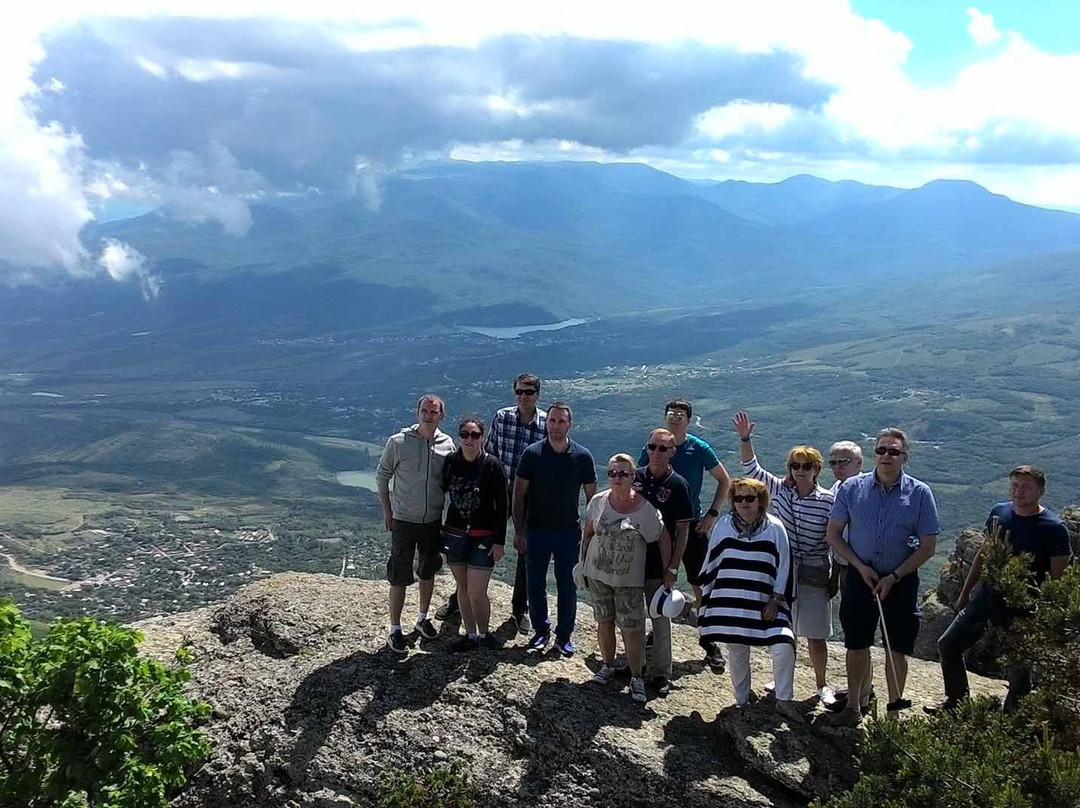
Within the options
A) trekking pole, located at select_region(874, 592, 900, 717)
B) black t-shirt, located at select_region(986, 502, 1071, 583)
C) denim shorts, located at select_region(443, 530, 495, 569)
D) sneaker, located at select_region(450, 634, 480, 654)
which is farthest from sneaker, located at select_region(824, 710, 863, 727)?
sneaker, located at select_region(450, 634, 480, 654)

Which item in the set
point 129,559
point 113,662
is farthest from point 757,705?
point 129,559

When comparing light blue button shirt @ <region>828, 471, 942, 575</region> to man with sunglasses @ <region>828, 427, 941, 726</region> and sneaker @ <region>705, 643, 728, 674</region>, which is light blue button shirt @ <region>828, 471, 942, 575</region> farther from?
sneaker @ <region>705, 643, 728, 674</region>

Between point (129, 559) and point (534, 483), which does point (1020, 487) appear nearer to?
point (534, 483)

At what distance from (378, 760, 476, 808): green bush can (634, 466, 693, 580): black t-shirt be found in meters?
3.01

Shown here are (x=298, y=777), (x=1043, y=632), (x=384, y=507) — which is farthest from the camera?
(x=384, y=507)

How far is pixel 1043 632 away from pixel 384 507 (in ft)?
23.8

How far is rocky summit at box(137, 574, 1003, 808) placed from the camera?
318 inches

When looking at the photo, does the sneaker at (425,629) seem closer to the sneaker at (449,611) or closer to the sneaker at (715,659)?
the sneaker at (449,611)

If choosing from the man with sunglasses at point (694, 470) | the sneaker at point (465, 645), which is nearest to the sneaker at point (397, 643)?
the sneaker at point (465, 645)

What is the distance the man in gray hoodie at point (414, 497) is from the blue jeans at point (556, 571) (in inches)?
49.3

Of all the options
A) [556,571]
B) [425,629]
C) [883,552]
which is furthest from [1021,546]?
[425,629]

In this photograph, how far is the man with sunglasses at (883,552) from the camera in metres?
8.45

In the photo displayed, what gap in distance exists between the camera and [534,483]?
966 centimetres

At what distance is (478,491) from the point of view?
9664mm
